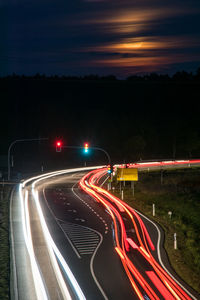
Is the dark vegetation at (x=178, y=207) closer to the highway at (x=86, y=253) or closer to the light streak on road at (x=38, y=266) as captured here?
the highway at (x=86, y=253)

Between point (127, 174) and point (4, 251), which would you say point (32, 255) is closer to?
point (4, 251)

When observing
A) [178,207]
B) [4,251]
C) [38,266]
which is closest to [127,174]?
[178,207]

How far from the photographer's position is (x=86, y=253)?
24.7m

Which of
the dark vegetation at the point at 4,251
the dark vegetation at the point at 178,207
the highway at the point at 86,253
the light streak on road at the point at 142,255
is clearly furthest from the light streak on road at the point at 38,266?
the dark vegetation at the point at 178,207

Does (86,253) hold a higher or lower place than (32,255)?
lower

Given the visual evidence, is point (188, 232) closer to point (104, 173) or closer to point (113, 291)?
point (113, 291)

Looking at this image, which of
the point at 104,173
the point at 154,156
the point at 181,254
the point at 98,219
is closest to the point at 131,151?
the point at 154,156

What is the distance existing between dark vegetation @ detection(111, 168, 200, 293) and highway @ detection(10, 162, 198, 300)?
3.52ft

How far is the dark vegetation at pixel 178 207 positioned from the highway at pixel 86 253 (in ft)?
3.52

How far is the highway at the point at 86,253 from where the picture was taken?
1833 cm

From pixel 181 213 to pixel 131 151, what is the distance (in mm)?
52151

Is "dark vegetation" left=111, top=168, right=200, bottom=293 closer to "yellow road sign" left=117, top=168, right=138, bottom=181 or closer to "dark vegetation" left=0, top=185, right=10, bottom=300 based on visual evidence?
"yellow road sign" left=117, top=168, right=138, bottom=181

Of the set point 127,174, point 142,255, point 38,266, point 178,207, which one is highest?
point 127,174

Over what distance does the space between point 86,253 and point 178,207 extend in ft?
70.8
